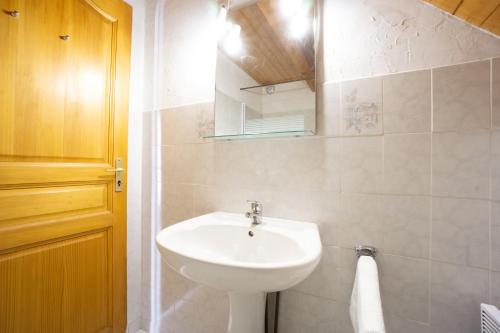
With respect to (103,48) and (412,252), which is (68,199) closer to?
(103,48)

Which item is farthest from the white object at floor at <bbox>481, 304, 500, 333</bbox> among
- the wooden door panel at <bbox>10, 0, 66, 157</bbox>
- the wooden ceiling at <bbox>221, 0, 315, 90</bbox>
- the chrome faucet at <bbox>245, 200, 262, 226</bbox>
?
the wooden door panel at <bbox>10, 0, 66, 157</bbox>

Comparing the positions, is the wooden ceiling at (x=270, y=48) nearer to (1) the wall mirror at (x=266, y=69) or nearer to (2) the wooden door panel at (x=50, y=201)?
(1) the wall mirror at (x=266, y=69)

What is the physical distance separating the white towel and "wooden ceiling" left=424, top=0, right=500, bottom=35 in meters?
0.79

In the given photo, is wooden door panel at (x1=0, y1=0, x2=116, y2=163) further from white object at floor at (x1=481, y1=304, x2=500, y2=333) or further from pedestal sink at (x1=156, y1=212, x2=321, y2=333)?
white object at floor at (x1=481, y1=304, x2=500, y2=333)

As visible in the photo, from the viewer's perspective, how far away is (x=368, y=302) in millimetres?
497

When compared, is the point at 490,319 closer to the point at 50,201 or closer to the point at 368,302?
the point at 368,302

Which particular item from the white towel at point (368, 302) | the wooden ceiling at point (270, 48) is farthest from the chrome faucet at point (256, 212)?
the wooden ceiling at point (270, 48)

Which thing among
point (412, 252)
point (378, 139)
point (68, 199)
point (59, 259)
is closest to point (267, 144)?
point (378, 139)

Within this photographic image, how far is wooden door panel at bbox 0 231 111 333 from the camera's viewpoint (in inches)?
33.1

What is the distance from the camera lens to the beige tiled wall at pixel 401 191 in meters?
0.65

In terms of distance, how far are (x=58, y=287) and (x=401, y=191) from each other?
1487 mm

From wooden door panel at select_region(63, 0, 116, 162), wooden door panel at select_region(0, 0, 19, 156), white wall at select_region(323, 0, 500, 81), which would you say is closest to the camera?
white wall at select_region(323, 0, 500, 81)

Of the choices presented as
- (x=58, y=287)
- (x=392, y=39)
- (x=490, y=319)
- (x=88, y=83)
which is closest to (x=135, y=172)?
(x=88, y=83)

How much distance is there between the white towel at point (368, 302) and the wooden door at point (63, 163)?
48.2 inches
